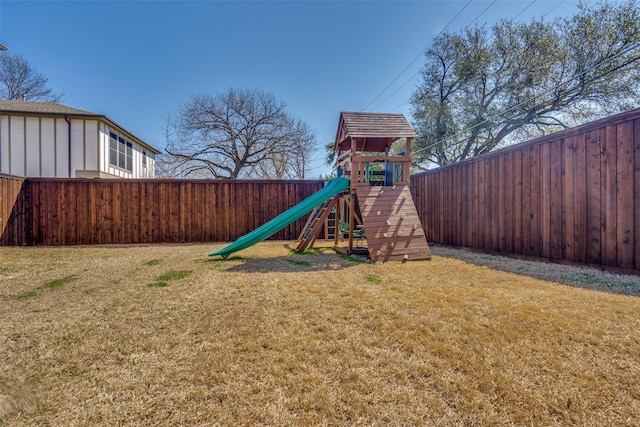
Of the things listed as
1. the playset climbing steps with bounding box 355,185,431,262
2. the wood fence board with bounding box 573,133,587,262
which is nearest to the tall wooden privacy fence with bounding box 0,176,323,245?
the playset climbing steps with bounding box 355,185,431,262

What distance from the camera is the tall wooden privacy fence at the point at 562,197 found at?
4.09 metres

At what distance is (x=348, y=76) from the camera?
567 inches

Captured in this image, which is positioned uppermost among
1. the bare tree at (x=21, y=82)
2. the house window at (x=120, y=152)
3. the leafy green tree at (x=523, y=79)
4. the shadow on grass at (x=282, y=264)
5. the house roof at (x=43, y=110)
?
the bare tree at (x=21, y=82)

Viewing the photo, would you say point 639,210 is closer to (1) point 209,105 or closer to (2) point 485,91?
(2) point 485,91

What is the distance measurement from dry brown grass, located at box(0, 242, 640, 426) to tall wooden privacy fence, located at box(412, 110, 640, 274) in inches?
69.4

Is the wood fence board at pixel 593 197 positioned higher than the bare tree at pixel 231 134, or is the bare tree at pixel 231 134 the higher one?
the bare tree at pixel 231 134

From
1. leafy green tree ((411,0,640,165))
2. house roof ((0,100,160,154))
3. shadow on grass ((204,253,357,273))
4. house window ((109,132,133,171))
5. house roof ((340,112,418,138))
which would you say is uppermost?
leafy green tree ((411,0,640,165))

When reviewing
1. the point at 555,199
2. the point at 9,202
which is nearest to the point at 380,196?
the point at 555,199

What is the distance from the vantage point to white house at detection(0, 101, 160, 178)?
11.2 m

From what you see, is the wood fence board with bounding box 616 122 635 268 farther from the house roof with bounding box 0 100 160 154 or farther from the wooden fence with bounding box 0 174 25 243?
the house roof with bounding box 0 100 160 154

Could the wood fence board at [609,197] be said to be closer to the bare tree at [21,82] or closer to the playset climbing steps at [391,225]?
the playset climbing steps at [391,225]

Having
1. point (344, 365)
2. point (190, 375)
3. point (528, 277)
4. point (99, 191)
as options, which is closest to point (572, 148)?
point (528, 277)

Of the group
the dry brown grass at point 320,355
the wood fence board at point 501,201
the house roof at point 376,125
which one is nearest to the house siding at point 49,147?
the dry brown grass at point 320,355

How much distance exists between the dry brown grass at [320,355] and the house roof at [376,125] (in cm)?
383
